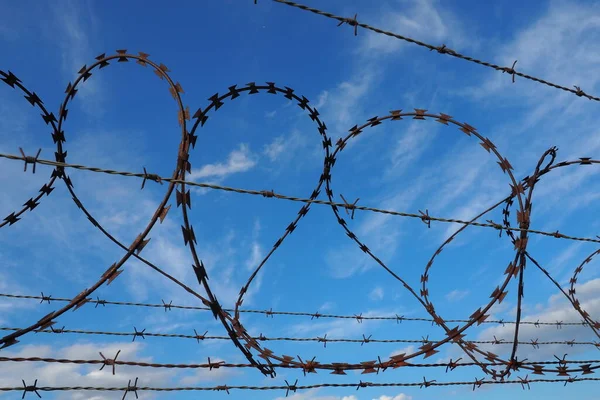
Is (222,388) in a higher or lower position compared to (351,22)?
lower

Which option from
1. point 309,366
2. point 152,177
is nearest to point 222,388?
point 309,366

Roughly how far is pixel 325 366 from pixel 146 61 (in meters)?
2.64

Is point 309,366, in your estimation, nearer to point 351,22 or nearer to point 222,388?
point 222,388

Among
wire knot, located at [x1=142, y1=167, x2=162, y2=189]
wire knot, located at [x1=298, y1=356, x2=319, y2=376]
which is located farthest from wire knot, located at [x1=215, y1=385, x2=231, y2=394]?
wire knot, located at [x1=142, y1=167, x2=162, y2=189]

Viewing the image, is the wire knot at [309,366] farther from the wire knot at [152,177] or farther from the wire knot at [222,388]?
the wire knot at [152,177]

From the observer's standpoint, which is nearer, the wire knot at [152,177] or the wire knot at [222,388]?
the wire knot at [152,177]

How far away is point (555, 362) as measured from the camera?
5.41m

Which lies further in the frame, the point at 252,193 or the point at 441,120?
the point at 441,120

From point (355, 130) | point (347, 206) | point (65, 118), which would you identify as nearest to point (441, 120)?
point (355, 130)

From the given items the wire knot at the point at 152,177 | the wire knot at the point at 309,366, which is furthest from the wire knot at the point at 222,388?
the wire knot at the point at 152,177

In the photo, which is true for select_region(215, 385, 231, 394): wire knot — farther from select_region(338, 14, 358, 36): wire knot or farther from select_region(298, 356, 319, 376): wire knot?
select_region(338, 14, 358, 36): wire knot

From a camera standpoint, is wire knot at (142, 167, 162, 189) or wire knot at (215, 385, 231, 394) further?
wire knot at (215, 385, 231, 394)


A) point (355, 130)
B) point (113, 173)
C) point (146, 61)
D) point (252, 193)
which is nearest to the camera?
point (113, 173)

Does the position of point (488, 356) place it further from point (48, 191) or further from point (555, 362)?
point (48, 191)
